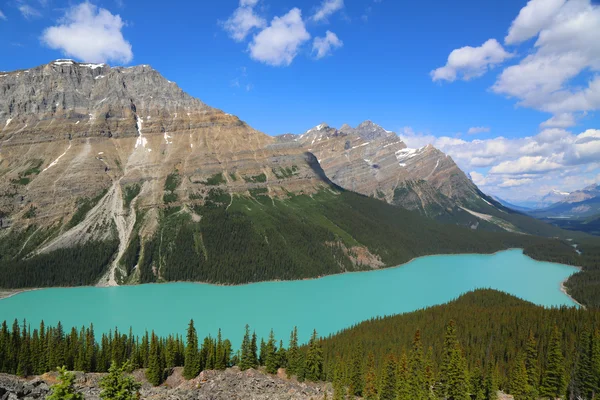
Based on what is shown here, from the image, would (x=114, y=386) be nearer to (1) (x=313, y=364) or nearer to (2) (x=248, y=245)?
(1) (x=313, y=364)

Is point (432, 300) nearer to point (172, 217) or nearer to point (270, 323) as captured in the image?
point (270, 323)

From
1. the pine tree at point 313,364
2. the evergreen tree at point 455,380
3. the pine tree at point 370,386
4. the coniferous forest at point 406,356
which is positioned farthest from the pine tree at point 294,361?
the evergreen tree at point 455,380

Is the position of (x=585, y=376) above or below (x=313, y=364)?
below

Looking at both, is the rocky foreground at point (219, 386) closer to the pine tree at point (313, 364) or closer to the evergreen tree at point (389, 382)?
the pine tree at point (313, 364)

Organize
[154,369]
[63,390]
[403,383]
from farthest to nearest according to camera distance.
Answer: [154,369], [403,383], [63,390]

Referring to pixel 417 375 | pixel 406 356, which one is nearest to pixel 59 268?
pixel 406 356

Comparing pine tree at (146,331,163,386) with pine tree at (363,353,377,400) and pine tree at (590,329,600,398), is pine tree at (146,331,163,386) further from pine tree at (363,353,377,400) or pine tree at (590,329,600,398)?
pine tree at (590,329,600,398)
